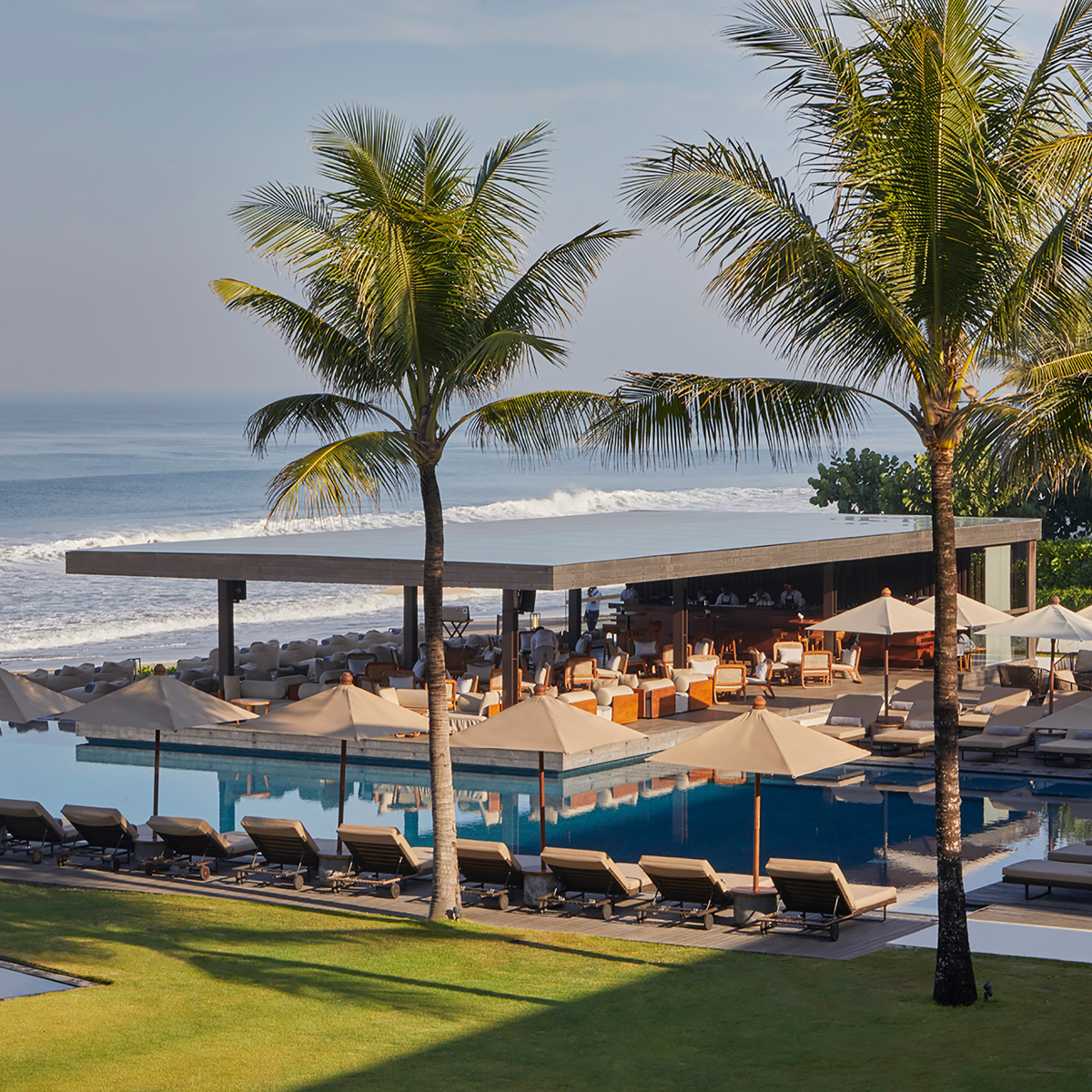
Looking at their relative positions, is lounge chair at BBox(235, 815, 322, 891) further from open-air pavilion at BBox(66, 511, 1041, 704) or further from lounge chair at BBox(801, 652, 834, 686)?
lounge chair at BBox(801, 652, 834, 686)

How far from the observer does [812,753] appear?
13.7 m

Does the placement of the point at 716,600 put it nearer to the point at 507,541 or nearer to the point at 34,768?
the point at 507,541

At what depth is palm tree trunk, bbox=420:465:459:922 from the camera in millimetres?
12770

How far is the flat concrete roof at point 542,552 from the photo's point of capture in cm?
2261

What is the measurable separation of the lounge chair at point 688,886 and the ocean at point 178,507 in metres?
4.52

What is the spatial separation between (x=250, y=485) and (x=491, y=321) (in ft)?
324

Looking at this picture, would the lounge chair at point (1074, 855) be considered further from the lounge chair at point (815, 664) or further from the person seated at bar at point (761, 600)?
the person seated at bar at point (761, 600)

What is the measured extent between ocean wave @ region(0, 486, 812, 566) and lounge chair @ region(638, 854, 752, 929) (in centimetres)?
4588

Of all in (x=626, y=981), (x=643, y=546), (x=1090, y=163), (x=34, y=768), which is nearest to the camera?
(x=1090, y=163)

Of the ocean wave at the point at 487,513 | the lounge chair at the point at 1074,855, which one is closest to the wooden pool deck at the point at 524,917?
the lounge chair at the point at 1074,855

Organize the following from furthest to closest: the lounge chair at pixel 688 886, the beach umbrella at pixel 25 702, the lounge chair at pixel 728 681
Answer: the lounge chair at pixel 728 681 → the beach umbrella at pixel 25 702 → the lounge chair at pixel 688 886

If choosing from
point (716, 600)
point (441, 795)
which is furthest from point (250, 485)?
point (441, 795)

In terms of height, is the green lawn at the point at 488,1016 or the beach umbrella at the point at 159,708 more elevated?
the beach umbrella at the point at 159,708

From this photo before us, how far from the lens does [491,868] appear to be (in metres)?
14.1
